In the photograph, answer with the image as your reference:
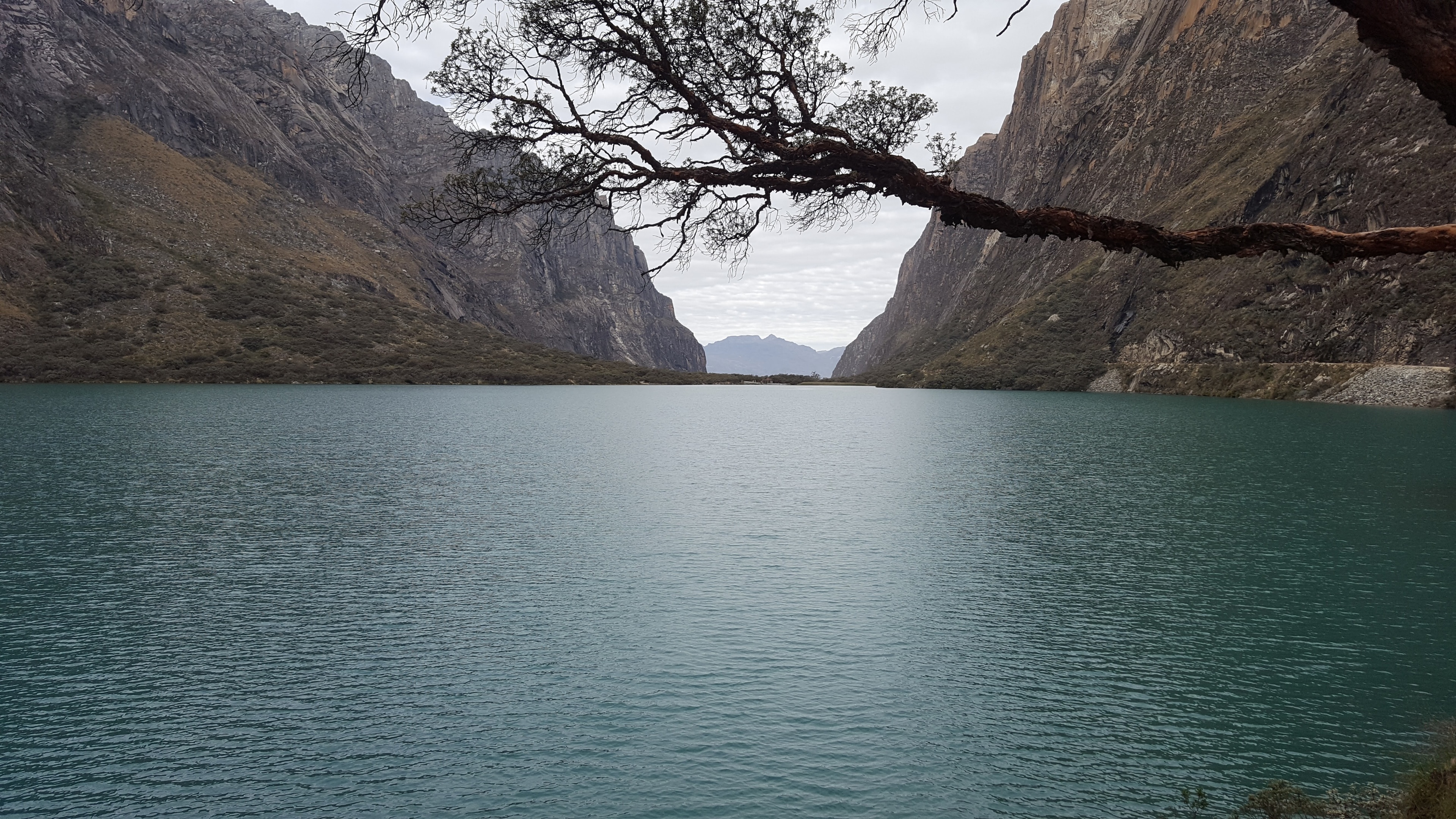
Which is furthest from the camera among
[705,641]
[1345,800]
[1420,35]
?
[705,641]

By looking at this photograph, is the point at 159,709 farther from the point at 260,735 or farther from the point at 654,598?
the point at 654,598

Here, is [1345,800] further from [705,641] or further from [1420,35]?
[705,641]

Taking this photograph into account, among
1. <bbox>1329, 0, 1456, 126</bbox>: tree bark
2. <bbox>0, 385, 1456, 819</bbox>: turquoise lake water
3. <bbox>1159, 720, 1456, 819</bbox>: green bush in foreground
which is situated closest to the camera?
<bbox>1329, 0, 1456, 126</bbox>: tree bark

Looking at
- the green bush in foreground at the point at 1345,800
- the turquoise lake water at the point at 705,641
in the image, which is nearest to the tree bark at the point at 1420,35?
the green bush in foreground at the point at 1345,800

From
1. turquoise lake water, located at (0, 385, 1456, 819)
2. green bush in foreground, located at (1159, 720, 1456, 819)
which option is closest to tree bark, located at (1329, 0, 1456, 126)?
green bush in foreground, located at (1159, 720, 1456, 819)

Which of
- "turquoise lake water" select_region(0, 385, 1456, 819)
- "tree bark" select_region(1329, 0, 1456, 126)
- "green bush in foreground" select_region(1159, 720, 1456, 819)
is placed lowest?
"turquoise lake water" select_region(0, 385, 1456, 819)

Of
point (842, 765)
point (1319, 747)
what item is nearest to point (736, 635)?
point (842, 765)

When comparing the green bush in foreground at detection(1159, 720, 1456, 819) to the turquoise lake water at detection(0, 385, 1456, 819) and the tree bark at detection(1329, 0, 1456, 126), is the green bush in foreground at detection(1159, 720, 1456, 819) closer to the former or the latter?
the turquoise lake water at detection(0, 385, 1456, 819)

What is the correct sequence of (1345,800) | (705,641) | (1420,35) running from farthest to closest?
1. (705,641)
2. (1345,800)
3. (1420,35)

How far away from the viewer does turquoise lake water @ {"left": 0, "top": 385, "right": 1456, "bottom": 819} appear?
720 inches

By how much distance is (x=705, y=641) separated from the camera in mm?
27781

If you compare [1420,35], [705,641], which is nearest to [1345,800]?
[1420,35]

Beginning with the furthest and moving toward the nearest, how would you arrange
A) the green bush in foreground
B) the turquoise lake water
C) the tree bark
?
the turquoise lake water < the green bush in foreground < the tree bark

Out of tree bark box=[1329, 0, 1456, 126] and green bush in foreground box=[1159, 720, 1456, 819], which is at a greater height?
tree bark box=[1329, 0, 1456, 126]
